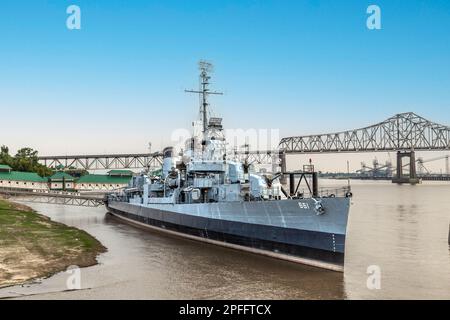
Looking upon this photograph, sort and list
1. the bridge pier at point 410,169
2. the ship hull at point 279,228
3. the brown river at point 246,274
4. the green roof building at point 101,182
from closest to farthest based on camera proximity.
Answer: the brown river at point 246,274 < the ship hull at point 279,228 < the green roof building at point 101,182 < the bridge pier at point 410,169

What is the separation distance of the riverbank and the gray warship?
286 inches

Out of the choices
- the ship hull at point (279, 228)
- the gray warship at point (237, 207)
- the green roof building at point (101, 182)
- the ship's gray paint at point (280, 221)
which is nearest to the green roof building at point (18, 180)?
the green roof building at point (101, 182)

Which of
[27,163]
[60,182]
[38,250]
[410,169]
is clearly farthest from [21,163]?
[410,169]

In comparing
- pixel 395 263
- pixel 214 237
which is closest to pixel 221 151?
pixel 214 237

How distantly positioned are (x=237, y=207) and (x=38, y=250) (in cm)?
1291

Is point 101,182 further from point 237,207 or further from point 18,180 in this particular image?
point 237,207

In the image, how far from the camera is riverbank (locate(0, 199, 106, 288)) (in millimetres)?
21297

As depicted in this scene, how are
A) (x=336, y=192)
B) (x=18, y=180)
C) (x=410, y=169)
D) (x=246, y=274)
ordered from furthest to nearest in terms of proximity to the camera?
(x=410, y=169)
(x=18, y=180)
(x=336, y=192)
(x=246, y=274)

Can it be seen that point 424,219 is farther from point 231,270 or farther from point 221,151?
point 231,270

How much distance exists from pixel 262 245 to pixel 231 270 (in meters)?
4.00

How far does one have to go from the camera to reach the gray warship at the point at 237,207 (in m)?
23.7

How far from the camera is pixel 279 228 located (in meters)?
25.5

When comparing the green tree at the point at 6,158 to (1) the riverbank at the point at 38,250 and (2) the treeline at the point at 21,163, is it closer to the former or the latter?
(2) the treeline at the point at 21,163

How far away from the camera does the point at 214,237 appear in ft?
100
